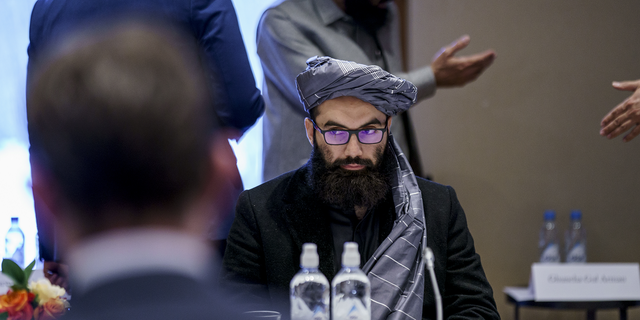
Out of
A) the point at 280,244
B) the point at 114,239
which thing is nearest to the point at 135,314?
the point at 114,239

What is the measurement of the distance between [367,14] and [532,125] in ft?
5.49

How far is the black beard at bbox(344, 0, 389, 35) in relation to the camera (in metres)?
2.66

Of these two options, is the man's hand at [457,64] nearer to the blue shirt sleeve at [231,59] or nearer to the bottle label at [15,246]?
the blue shirt sleeve at [231,59]

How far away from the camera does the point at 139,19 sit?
Result: 66cm

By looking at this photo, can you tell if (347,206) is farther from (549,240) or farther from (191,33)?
(549,240)

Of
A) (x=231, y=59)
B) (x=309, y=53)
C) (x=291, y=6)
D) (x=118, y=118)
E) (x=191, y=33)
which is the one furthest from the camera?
(x=291, y=6)

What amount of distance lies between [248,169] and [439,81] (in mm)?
1323

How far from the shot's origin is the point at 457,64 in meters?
2.81

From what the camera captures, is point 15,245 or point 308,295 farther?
point 15,245

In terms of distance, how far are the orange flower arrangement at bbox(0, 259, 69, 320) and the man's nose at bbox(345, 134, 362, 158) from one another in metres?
0.96

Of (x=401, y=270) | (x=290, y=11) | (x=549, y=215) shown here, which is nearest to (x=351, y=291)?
(x=401, y=270)

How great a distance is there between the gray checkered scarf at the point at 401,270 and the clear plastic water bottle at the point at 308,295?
295 mm

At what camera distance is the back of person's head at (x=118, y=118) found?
598 mm

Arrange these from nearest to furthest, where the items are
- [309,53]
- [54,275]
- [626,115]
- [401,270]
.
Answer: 1. [54,275]
2. [401,270]
3. [309,53]
4. [626,115]
